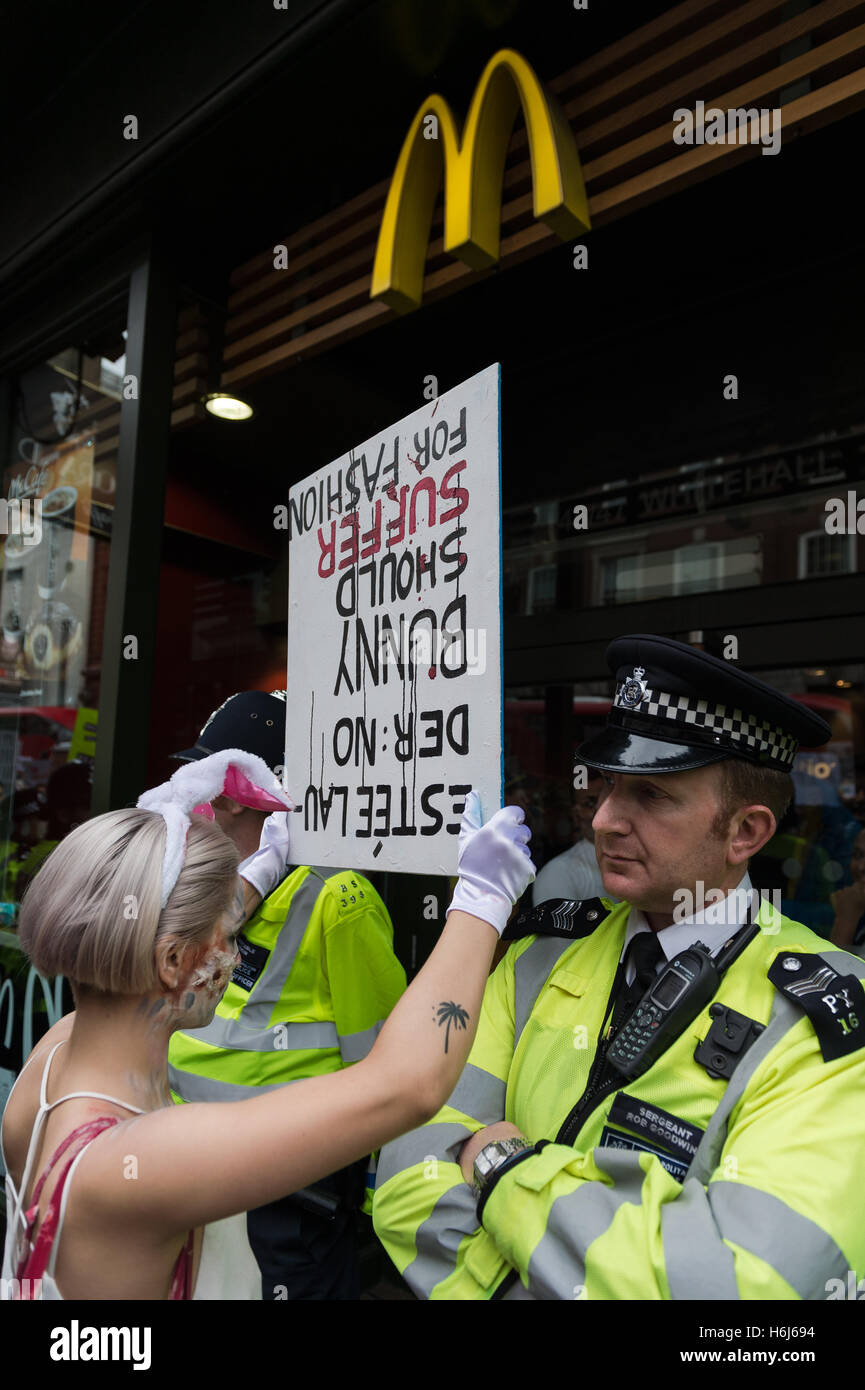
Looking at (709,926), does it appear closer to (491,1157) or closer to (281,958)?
(491,1157)

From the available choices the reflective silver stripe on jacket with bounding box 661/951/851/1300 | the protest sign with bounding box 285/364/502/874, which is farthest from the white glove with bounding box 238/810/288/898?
the reflective silver stripe on jacket with bounding box 661/951/851/1300

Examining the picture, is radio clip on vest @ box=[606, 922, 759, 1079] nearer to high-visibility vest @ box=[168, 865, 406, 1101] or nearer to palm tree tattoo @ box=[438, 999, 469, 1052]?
palm tree tattoo @ box=[438, 999, 469, 1052]

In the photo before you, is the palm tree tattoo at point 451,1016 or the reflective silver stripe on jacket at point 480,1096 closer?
the palm tree tattoo at point 451,1016

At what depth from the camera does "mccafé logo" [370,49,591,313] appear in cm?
233

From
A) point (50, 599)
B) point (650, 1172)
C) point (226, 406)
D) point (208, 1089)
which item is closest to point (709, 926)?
point (650, 1172)

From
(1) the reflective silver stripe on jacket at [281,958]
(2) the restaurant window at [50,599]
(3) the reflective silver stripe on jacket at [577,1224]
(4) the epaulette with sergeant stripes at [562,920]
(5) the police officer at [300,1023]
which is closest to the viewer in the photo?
(3) the reflective silver stripe on jacket at [577,1224]

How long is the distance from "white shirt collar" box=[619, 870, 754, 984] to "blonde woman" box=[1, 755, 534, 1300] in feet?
1.24

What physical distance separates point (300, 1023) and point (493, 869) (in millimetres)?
1074

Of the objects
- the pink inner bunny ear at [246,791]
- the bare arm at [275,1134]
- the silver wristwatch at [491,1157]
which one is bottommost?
the silver wristwatch at [491,1157]

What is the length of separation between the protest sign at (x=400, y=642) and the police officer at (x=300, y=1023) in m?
0.48

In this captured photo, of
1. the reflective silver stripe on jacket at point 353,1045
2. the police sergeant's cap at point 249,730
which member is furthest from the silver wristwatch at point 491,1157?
the police sergeant's cap at point 249,730

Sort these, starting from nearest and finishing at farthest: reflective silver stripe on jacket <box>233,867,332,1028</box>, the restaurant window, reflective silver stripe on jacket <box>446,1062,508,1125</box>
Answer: reflective silver stripe on jacket <box>446,1062,508,1125</box> → reflective silver stripe on jacket <box>233,867,332,1028</box> → the restaurant window

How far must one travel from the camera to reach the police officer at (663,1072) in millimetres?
1079

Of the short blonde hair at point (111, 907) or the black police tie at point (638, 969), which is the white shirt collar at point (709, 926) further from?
the short blonde hair at point (111, 907)
